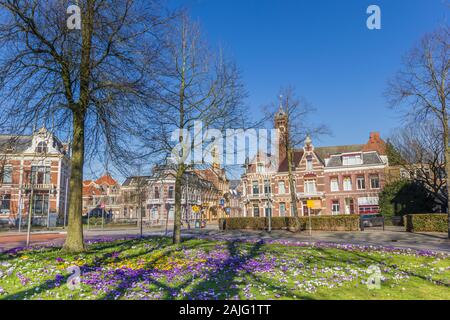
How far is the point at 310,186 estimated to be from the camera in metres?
52.9

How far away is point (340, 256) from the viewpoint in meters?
13.8

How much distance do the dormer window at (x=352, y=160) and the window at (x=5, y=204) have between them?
52.3 m

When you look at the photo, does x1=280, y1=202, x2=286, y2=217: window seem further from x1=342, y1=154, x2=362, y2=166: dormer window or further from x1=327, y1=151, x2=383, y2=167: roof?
x1=342, y1=154, x2=362, y2=166: dormer window

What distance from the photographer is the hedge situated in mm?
31698

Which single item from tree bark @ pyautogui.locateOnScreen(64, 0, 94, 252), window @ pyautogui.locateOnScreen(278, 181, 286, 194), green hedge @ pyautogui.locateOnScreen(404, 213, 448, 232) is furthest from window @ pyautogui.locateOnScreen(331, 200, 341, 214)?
tree bark @ pyautogui.locateOnScreen(64, 0, 94, 252)

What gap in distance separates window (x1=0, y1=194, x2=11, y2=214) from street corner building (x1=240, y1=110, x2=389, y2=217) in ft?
121

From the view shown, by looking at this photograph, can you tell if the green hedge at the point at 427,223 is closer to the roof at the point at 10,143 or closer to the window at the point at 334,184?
the window at the point at 334,184

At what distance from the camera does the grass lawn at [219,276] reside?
7504 millimetres
